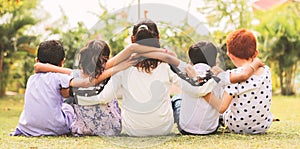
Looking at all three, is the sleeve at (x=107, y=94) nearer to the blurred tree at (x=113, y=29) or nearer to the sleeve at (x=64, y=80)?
the sleeve at (x=64, y=80)

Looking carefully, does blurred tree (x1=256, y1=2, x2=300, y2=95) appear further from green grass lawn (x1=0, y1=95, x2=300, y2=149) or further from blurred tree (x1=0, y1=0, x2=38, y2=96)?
green grass lawn (x1=0, y1=95, x2=300, y2=149)

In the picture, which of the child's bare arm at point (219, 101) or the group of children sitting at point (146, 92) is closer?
the group of children sitting at point (146, 92)

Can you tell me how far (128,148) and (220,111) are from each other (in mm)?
669

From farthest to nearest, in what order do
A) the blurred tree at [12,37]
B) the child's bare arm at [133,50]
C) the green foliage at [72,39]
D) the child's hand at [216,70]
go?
the green foliage at [72,39], the blurred tree at [12,37], the child's hand at [216,70], the child's bare arm at [133,50]

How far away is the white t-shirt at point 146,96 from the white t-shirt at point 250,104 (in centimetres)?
21

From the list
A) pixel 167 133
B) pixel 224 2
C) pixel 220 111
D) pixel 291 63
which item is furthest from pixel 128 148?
pixel 224 2

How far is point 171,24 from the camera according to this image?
301cm

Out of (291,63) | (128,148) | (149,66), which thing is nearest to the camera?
(128,148)

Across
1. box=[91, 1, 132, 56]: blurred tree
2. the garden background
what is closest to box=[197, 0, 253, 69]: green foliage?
the garden background

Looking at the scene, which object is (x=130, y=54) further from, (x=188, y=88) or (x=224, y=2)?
(x=224, y=2)

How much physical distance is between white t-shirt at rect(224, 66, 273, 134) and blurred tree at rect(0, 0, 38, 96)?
13.3 feet

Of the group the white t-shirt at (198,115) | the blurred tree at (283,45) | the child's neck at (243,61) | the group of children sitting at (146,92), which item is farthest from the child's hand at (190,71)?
the blurred tree at (283,45)

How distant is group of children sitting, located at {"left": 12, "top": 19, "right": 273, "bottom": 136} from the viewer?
9.25 ft

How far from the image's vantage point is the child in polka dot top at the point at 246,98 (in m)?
3.01
